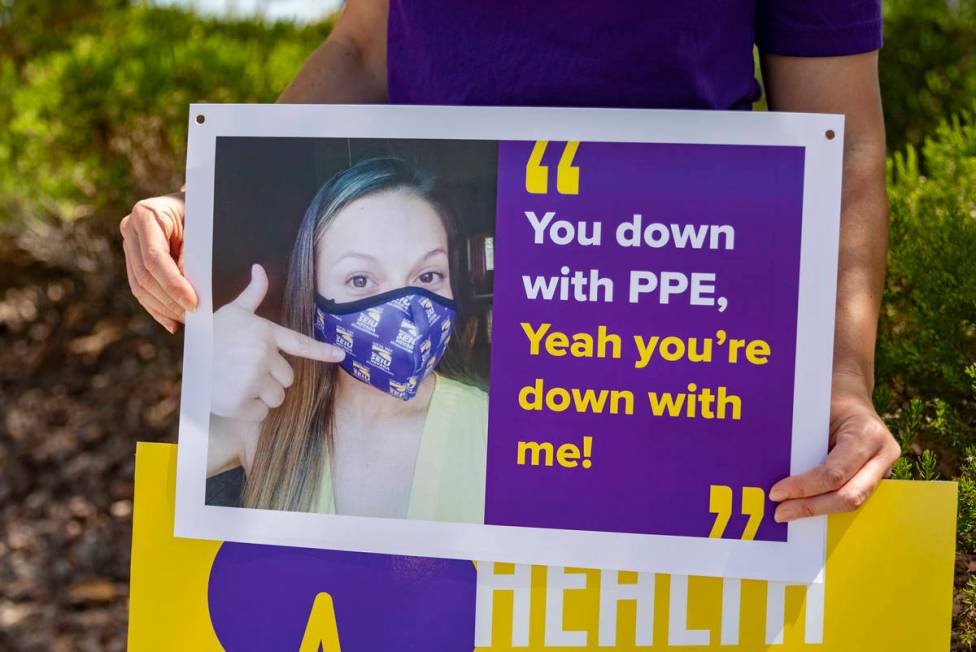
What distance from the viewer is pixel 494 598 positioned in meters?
1.20

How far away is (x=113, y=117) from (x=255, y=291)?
2.44 metres

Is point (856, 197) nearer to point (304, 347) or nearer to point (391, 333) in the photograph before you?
point (391, 333)

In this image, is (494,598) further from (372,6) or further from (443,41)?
(372,6)

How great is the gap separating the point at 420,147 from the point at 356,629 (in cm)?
61

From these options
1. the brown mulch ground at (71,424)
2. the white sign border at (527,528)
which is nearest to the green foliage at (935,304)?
the white sign border at (527,528)

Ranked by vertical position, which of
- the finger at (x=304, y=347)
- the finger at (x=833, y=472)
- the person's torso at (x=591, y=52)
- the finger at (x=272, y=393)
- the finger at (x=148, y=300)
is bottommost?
the finger at (x=833, y=472)

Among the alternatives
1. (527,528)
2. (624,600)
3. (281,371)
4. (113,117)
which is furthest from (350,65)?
(113,117)

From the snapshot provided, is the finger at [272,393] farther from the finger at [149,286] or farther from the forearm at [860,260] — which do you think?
the forearm at [860,260]

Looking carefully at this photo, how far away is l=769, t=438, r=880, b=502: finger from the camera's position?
1.09 m

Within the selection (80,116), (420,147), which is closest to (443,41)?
(420,147)

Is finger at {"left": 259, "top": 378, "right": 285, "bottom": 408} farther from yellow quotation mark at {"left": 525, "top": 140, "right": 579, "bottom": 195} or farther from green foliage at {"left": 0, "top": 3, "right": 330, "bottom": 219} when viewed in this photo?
green foliage at {"left": 0, "top": 3, "right": 330, "bottom": 219}

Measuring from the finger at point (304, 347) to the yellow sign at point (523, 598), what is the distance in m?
0.23

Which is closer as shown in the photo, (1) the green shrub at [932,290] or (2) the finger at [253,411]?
(2) the finger at [253,411]

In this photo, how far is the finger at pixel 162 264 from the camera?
123 centimetres
